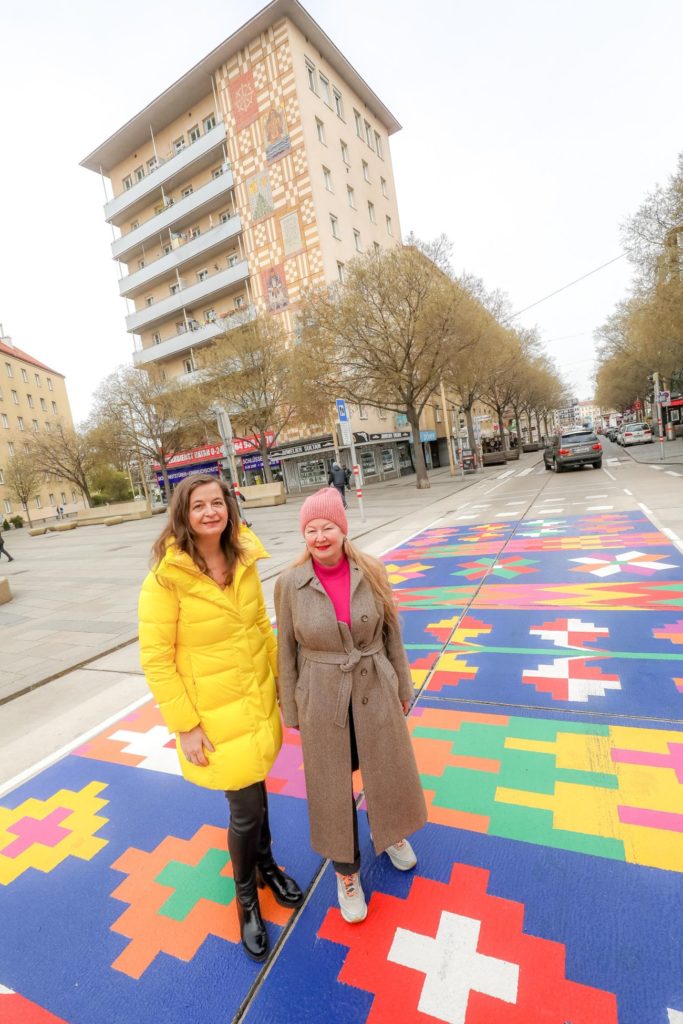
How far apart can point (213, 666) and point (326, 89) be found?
132 feet

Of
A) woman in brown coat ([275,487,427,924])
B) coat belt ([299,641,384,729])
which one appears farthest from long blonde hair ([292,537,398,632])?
coat belt ([299,641,384,729])

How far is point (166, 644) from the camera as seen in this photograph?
6.12 feet

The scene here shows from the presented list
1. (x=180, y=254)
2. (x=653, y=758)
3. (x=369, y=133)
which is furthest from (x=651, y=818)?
(x=369, y=133)

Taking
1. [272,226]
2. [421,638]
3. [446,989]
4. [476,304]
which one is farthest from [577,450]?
[272,226]

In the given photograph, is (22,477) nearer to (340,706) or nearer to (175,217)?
(175,217)

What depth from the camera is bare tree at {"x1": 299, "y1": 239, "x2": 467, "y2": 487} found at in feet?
66.2

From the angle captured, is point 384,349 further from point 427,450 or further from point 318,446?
point 427,450

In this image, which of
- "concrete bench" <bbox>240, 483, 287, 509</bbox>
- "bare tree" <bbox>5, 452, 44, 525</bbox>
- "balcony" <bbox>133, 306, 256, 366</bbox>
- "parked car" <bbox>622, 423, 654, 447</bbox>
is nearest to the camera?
"concrete bench" <bbox>240, 483, 287, 509</bbox>

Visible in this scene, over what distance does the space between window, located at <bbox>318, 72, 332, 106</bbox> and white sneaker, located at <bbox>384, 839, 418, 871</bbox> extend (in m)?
39.4

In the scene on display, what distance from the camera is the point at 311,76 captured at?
29.9 m

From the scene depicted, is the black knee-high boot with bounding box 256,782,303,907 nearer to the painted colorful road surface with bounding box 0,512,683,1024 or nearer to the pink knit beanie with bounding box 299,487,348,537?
the painted colorful road surface with bounding box 0,512,683,1024

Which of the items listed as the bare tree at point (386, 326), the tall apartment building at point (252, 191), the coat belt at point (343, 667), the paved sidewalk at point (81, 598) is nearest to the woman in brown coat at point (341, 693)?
the coat belt at point (343, 667)

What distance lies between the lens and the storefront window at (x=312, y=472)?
109 feet

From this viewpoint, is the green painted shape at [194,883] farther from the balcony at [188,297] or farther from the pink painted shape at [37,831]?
the balcony at [188,297]
